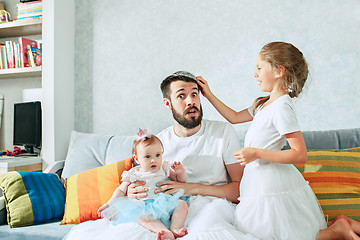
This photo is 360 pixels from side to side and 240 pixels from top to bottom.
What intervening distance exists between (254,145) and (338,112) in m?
1.00

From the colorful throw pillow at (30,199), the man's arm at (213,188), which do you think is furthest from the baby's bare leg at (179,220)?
the colorful throw pillow at (30,199)

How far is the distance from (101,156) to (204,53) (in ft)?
3.51

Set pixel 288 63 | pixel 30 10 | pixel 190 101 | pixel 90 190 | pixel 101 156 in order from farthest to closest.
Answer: pixel 30 10 → pixel 101 156 → pixel 90 190 → pixel 190 101 → pixel 288 63

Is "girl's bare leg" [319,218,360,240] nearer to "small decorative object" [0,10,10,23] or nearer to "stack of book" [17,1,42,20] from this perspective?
"stack of book" [17,1,42,20]

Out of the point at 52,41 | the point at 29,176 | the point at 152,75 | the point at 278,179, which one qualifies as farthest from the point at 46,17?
the point at 278,179

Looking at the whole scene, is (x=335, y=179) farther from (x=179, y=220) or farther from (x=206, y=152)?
(x=179, y=220)

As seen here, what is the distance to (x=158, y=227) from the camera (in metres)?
1.32

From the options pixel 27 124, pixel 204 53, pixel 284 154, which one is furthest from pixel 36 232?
pixel 204 53

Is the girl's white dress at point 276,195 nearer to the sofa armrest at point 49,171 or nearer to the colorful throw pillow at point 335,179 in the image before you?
the colorful throw pillow at point 335,179

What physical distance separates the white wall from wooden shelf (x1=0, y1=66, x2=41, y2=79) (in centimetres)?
35

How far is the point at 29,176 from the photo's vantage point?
188 cm

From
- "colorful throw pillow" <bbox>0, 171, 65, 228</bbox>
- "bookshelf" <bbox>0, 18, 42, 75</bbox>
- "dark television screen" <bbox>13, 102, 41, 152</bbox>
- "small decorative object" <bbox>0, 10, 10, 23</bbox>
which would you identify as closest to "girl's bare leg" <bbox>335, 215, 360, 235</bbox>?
"colorful throw pillow" <bbox>0, 171, 65, 228</bbox>

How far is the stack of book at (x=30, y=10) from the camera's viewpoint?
275 cm

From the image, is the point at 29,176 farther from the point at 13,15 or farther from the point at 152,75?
the point at 13,15
